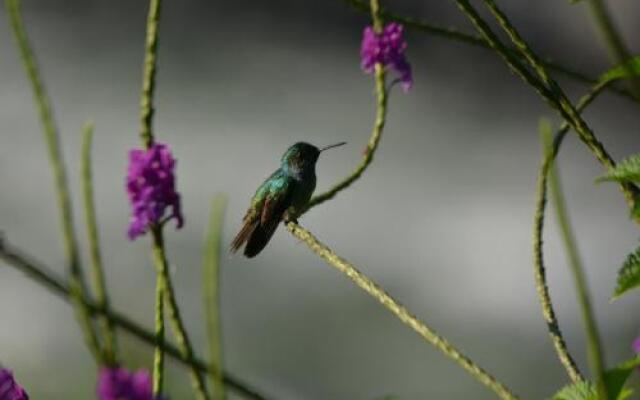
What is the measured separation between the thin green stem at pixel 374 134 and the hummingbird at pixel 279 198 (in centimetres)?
103

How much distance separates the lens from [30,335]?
7.52 m

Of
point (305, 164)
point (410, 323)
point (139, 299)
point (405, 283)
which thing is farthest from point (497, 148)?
point (410, 323)

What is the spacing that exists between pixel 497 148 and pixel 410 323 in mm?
7642

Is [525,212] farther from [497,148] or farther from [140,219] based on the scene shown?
[140,219]

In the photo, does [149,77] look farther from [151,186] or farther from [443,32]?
[443,32]

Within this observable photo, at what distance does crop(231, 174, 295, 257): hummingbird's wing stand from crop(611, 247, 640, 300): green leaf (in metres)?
1.37

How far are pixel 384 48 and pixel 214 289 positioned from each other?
68cm

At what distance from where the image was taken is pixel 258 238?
9.02 feet

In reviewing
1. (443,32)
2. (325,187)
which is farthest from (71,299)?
(325,187)

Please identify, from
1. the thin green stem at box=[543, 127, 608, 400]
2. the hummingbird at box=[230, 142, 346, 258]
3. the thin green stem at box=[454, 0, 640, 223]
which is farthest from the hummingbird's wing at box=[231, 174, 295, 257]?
the thin green stem at box=[543, 127, 608, 400]

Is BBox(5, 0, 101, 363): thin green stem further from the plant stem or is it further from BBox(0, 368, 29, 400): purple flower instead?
the plant stem

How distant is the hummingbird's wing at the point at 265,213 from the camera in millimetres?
2732

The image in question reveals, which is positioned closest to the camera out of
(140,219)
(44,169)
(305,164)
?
(140,219)

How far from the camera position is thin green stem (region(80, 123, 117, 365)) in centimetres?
94
